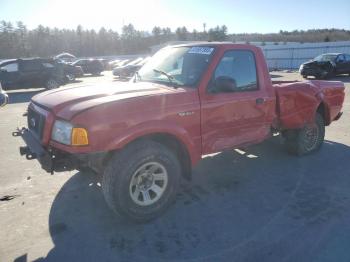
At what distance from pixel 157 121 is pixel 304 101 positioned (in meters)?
3.14

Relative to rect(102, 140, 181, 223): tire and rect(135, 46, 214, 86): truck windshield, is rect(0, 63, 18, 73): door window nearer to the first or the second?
rect(135, 46, 214, 86): truck windshield

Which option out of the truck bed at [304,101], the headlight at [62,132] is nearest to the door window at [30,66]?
the truck bed at [304,101]

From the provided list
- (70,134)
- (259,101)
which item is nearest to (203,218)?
(70,134)

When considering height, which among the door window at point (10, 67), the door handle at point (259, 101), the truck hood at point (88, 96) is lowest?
the door window at point (10, 67)

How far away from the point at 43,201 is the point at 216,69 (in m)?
2.79

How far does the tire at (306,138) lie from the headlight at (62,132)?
4000 mm

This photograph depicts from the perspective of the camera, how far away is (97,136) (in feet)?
10.8

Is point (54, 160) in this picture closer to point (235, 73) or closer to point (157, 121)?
point (157, 121)

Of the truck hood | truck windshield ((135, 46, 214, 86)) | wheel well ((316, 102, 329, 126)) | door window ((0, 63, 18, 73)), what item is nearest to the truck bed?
wheel well ((316, 102, 329, 126))

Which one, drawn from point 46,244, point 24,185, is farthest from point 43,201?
point 46,244

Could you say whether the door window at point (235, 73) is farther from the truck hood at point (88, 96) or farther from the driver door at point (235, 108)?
the truck hood at point (88, 96)

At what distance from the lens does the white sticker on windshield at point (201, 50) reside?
4.36 m

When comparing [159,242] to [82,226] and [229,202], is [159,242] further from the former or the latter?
[229,202]

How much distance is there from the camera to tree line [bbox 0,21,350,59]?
67.6m
